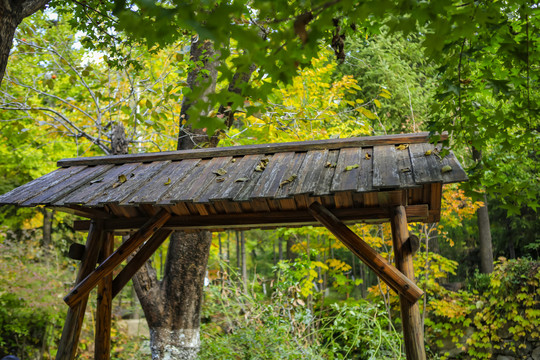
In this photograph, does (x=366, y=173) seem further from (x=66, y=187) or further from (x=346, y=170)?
(x=66, y=187)

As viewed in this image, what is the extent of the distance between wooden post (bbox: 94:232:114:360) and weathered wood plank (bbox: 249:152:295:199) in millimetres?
1868

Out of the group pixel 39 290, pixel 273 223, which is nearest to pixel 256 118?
pixel 273 223

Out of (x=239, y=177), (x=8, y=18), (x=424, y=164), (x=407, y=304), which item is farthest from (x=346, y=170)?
(x=8, y=18)

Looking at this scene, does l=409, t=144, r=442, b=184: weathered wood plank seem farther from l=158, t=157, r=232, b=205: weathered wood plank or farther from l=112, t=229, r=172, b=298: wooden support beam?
l=112, t=229, r=172, b=298: wooden support beam

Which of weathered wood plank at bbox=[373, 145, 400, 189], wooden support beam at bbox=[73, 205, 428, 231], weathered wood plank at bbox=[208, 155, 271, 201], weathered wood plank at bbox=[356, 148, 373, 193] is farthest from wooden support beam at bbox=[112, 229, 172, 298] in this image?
weathered wood plank at bbox=[373, 145, 400, 189]

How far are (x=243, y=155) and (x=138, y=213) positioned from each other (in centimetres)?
120

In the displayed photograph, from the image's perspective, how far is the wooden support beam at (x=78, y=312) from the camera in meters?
4.07

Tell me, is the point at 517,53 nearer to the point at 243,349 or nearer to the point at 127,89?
the point at 243,349

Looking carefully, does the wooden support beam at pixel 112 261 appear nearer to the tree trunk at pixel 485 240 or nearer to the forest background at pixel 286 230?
the forest background at pixel 286 230

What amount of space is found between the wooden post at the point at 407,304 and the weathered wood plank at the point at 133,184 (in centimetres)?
213

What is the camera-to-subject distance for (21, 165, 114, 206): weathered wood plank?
3775 mm

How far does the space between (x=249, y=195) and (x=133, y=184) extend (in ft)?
4.03

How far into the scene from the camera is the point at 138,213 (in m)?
4.45

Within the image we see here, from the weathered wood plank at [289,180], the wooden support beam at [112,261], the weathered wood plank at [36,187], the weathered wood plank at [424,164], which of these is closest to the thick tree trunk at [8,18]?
the weathered wood plank at [36,187]
